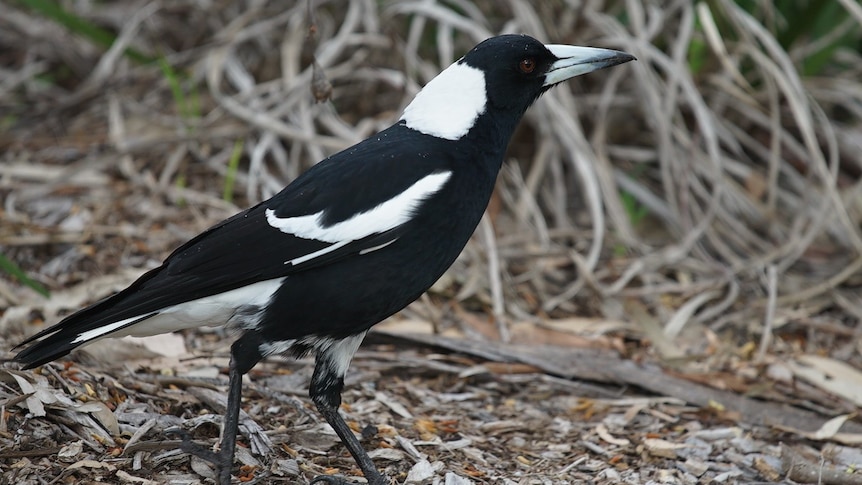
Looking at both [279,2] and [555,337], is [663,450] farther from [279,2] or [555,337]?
[279,2]

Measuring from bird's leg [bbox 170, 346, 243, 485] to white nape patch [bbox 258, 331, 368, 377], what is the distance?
86 millimetres

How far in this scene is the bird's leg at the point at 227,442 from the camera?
7.44 ft

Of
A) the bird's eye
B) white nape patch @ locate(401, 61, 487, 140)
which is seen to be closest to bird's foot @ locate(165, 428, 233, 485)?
white nape patch @ locate(401, 61, 487, 140)

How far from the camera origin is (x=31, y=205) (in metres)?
3.84

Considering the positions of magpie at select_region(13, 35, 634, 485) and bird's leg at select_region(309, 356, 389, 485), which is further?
bird's leg at select_region(309, 356, 389, 485)

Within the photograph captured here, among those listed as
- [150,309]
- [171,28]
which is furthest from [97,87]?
[150,309]

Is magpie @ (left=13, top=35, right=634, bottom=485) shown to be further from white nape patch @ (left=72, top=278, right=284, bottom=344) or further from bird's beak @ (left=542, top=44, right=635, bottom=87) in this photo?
bird's beak @ (left=542, top=44, right=635, bottom=87)

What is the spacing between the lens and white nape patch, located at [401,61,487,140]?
255cm

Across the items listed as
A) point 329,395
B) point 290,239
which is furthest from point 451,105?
point 329,395

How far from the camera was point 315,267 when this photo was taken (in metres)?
2.35

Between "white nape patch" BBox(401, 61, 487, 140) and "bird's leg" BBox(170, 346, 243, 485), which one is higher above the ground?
"white nape patch" BBox(401, 61, 487, 140)

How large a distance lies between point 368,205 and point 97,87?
235cm

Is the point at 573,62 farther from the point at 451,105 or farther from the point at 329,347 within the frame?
the point at 329,347

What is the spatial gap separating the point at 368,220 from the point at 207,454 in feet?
2.09
